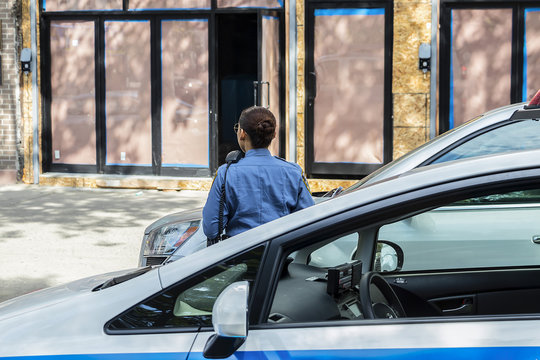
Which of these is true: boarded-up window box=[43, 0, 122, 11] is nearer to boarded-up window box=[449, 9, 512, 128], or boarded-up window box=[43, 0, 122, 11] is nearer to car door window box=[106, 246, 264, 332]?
boarded-up window box=[449, 9, 512, 128]

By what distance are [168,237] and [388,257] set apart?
1.88 metres

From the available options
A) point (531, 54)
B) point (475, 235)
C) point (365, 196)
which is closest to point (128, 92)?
point (531, 54)

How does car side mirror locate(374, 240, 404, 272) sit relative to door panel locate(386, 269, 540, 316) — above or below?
above

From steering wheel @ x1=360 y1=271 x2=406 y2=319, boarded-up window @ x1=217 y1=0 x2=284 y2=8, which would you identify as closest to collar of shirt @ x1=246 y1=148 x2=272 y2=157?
steering wheel @ x1=360 y1=271 x2=406 y2=319

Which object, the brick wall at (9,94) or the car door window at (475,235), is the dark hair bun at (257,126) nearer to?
the car door window at (475,235)

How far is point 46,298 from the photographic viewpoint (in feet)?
10.5

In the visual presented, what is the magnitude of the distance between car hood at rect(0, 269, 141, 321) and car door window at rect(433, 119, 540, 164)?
2.26m

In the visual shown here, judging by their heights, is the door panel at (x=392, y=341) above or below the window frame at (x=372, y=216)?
below

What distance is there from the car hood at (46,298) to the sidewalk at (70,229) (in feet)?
11.2

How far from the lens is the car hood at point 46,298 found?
3054 mm

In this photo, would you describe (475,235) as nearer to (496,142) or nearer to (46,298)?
(496,142)

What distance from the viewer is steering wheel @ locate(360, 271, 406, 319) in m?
2.88

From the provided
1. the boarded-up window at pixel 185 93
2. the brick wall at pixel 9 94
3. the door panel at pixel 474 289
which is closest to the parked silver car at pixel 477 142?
the door panel at pixel 474 289

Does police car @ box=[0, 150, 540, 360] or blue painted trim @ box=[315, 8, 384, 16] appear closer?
police car @ box=[0, 150, 540, 360]
